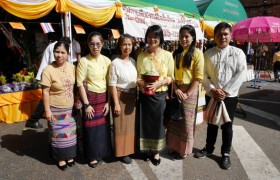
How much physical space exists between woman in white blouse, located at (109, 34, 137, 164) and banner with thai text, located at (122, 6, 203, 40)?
3.02m

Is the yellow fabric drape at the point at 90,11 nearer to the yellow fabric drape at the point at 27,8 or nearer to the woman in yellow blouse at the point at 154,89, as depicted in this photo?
the yellow fabric drape at the point at 27,8

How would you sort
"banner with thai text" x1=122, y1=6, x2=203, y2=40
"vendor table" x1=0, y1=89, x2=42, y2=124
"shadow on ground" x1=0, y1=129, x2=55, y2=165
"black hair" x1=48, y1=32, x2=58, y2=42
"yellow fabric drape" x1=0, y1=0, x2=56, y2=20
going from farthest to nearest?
"black hair" x1=48, y1=32, x2=58, y2=42 < "banner with thai text" x1=122, y1=6, x2=203, y2=40 < "vendor table" x1=0, y1=89, x2=42, y2=124 < "yellow fabric drape" x1=0, y1=0, x2=56, y2=20 < "shadow on ground" x1=0, y1=129, x2=55, y2=165

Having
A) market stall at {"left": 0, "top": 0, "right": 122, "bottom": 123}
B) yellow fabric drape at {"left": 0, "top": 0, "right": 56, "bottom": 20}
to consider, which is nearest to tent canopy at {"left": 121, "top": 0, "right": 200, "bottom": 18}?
market stall at {"left": 0, "top": 0, "right": 122, "bottom": 123}

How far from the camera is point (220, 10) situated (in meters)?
10.4

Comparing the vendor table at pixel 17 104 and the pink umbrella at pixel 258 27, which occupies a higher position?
the pink umbrella at pixel 258 27

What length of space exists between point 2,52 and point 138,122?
20.7 feet

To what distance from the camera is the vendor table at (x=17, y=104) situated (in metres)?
4.69

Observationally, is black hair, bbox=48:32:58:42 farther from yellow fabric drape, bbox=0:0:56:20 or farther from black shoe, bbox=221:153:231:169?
black shoe, bbox=221:153:231:169

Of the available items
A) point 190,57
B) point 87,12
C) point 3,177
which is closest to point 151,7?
point 87,12

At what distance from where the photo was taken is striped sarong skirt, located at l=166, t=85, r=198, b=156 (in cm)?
298

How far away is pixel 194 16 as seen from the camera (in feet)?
27.6

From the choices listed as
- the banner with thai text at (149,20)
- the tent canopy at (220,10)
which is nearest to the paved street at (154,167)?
the banner with thai text at (149,20)

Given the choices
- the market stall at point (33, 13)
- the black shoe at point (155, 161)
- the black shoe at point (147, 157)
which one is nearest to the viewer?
the black shoe at point (155, 161)

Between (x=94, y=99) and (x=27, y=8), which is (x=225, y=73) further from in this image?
(x=27, y=8)
